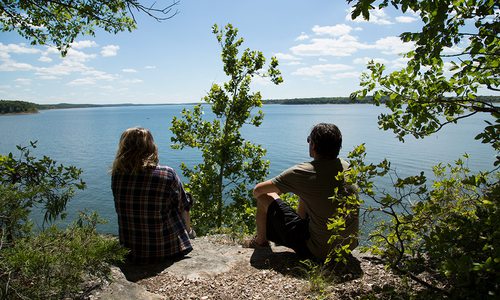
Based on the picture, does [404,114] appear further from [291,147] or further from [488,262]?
[291,147]

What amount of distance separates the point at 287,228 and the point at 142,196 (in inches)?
67.0

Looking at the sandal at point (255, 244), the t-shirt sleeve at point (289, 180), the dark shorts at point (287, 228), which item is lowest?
the sandal at point (255, 244)

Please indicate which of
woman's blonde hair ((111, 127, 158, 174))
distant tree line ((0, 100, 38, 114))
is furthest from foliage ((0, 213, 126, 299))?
distant tree line ((0, 100, 38, 114))

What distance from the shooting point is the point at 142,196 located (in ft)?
13.0

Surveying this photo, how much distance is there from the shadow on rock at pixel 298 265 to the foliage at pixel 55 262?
1662mm

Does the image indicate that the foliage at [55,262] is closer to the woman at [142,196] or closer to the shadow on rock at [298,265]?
the woman at [142,196]

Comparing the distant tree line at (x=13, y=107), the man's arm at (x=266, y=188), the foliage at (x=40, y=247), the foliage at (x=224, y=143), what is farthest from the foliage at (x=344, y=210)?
the distant tree line at (x=13, y=107)

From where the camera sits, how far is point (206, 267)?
12.9 ft

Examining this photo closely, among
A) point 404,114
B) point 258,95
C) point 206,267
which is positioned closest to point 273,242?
point 206,267

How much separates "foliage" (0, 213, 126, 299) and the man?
5.98 ft

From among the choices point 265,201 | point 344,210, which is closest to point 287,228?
point 265,201

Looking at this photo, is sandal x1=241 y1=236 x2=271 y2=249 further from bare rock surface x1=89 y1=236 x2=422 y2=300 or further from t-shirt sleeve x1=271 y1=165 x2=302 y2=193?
t-shirt sleeve x1=271 y1=165 x2=302 y2=193

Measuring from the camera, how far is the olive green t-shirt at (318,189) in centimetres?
372

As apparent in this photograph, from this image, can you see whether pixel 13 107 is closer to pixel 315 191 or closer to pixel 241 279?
pixel 241 279
